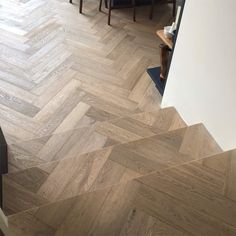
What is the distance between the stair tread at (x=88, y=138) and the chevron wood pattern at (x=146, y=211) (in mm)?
763

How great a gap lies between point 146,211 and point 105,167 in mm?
571

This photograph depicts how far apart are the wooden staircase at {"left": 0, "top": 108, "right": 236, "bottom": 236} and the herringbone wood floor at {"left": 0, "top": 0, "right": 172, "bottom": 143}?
28 centimetres

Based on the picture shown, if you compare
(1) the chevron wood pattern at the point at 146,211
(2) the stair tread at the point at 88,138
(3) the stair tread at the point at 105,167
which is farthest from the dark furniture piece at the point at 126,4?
(1) the chevron wood pattern at the point at 146,211

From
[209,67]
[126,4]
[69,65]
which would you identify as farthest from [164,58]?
[126,4]

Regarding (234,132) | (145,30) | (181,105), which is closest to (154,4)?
(145,30)

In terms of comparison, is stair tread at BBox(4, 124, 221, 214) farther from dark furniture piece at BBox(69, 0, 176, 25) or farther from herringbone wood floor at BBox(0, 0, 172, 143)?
dark furniture piece at BBox(69, 0, 176, 25)

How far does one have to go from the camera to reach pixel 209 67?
197 cm

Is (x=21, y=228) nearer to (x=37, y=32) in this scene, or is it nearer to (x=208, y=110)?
(x=208, y=110)

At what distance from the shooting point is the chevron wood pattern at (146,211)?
128cm

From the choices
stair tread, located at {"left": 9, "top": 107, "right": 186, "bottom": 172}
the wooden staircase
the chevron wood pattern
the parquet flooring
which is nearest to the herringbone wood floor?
the parquet flooring

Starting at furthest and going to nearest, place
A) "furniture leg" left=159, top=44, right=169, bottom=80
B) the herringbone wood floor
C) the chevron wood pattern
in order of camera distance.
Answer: "furniture leg" left=159, top=44, right=169, bottom=80 < the herringbone wood floor < the chevron wood pattern

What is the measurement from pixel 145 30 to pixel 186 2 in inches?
64.0

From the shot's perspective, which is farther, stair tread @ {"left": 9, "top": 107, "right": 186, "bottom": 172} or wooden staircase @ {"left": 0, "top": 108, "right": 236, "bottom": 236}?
stair tread @ {"left": 9, "top": 107, "right": 186, "bottom": 172}

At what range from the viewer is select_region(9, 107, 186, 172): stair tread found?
2150 mm
